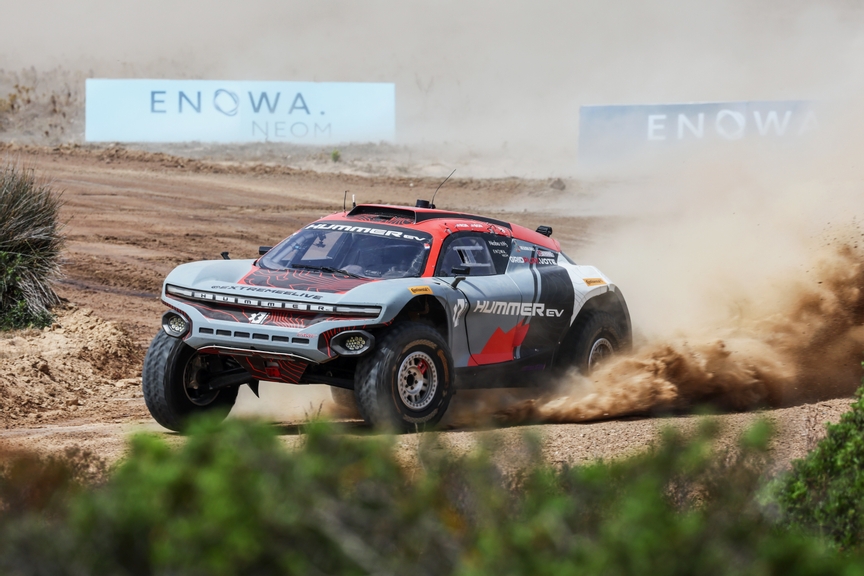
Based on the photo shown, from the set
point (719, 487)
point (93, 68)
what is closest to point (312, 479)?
point (719, 487)

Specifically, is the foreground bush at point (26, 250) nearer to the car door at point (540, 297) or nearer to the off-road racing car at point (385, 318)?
the off-road racing car at point (385, 318)

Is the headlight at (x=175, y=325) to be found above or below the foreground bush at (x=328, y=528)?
above

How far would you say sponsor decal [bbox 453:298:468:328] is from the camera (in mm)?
8164

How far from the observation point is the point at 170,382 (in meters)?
7.89

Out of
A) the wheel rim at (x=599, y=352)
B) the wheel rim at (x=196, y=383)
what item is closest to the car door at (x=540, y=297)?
the wheel rim at (x=599, y=352)

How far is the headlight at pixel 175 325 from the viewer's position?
7.77 meters

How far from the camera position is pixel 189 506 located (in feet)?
8.69

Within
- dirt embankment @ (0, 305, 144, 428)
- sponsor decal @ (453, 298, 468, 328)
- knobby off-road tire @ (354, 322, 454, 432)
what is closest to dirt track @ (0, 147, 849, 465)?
dirt embankment @ (0, 305, 144, 428)

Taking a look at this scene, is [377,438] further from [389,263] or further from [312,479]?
[389,263]

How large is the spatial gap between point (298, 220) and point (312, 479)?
19529 millimetres

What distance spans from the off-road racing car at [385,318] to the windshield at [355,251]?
0.01 m

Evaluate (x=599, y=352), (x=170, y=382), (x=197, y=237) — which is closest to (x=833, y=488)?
(x=170, y=382)

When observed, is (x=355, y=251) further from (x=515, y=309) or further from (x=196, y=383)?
(x=196, y=383)

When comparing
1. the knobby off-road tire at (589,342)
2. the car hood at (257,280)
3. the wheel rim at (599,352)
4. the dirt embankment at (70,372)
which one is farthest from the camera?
the dirt embankment at (70,372)
